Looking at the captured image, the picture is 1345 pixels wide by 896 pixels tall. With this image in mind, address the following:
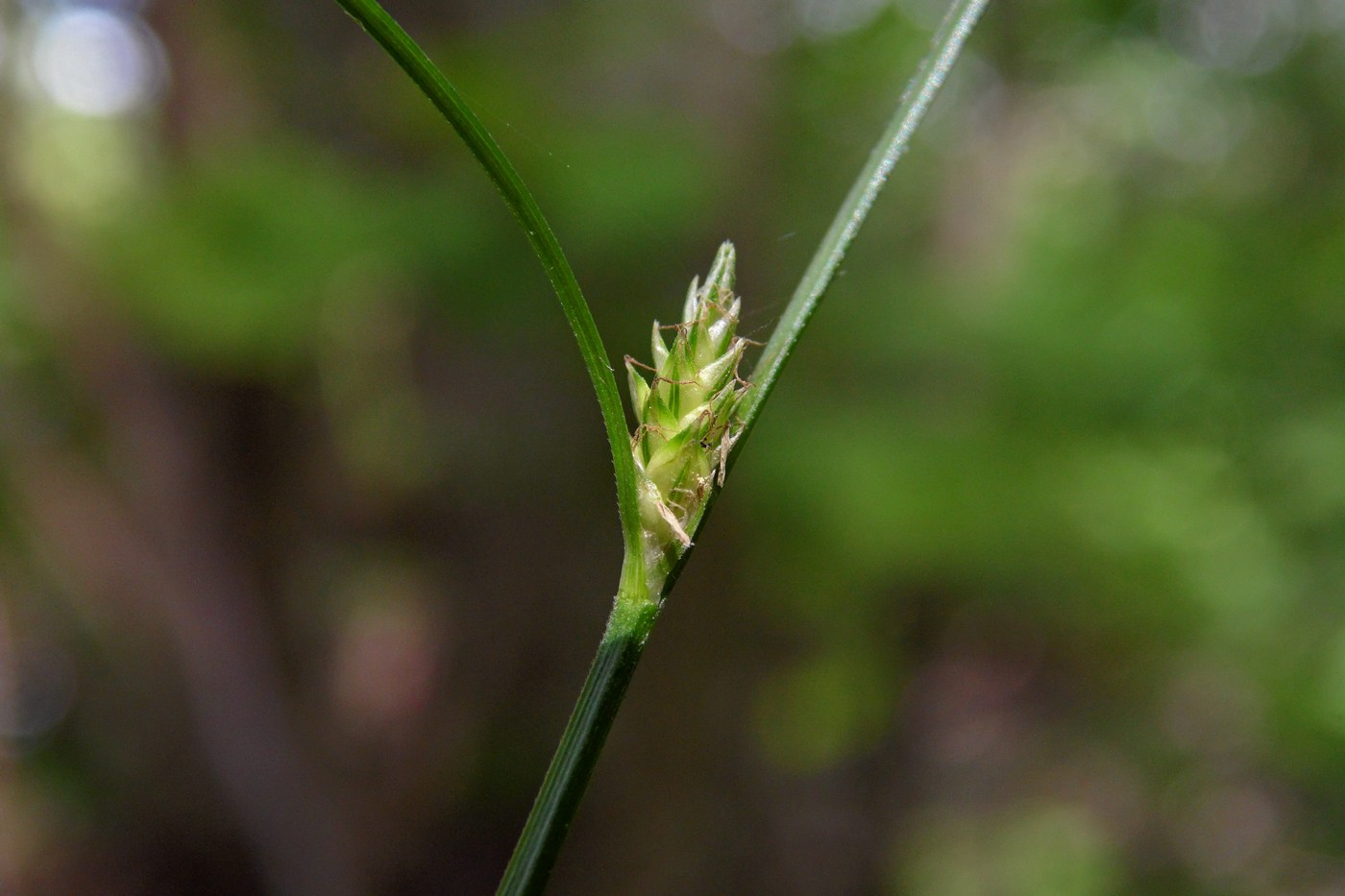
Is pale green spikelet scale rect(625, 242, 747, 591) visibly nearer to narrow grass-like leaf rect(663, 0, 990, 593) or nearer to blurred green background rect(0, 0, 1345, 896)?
narrow grass-like leaf rect(663, 0, 990, 593)

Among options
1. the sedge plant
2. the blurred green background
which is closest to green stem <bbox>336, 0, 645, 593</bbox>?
the sedge plant

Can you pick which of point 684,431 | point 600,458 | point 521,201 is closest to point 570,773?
point 684,431

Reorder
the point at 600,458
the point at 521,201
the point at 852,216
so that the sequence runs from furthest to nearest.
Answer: the point at 600,458 < the point at 852,216 < the point at 521,201

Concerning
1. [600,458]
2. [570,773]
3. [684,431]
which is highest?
[684,431]

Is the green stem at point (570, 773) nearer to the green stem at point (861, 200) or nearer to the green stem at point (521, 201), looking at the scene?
the green stem at point (521, 201)

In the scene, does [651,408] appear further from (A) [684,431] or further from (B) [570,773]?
(B) [570,773]

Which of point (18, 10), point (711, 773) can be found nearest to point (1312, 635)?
point (711, 773)

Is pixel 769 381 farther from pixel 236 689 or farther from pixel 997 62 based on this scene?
pixel 997 62
